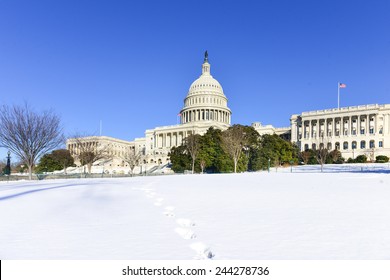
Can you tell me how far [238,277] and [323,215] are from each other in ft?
13.6

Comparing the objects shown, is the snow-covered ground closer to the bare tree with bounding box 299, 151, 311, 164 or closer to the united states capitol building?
the united states capitol building

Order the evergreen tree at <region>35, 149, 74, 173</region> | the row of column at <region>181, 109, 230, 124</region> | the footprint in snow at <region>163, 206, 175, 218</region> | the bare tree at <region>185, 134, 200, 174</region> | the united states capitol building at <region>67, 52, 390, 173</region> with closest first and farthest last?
the footprint in snow at <region>163, 206, 175, 218</region>
the bare tree at <region>185, 134, 200, 174</region>
the evergreen tree at <region>35, 149, 74, 173</region>
the united states capitol building at <region>67, 52, 390, 173</region>
the row of column at <region>181, 109, 230, 124</region>

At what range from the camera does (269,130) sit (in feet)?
331

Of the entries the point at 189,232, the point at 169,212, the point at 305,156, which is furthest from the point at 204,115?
the point at 189,232

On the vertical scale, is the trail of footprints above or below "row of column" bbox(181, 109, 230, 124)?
below

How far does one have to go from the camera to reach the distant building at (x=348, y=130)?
7850 centimetres

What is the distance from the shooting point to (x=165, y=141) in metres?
104

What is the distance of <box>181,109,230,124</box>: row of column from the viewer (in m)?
106

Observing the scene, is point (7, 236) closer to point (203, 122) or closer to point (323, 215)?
point (323, 215)

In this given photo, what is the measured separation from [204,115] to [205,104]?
4188mm

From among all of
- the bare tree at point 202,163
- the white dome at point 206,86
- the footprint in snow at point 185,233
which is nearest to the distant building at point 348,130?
the white dome at point 206,86

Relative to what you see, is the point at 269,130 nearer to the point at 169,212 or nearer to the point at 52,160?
the point at 52,160

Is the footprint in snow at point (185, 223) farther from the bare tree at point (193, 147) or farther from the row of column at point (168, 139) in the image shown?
the row of column at point (168, 139)

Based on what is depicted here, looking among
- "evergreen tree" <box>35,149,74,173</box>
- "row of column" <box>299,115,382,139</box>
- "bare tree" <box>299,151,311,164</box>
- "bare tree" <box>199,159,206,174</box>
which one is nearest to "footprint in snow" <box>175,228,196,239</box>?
"bare tree" <box>199,159,206,174</box>
